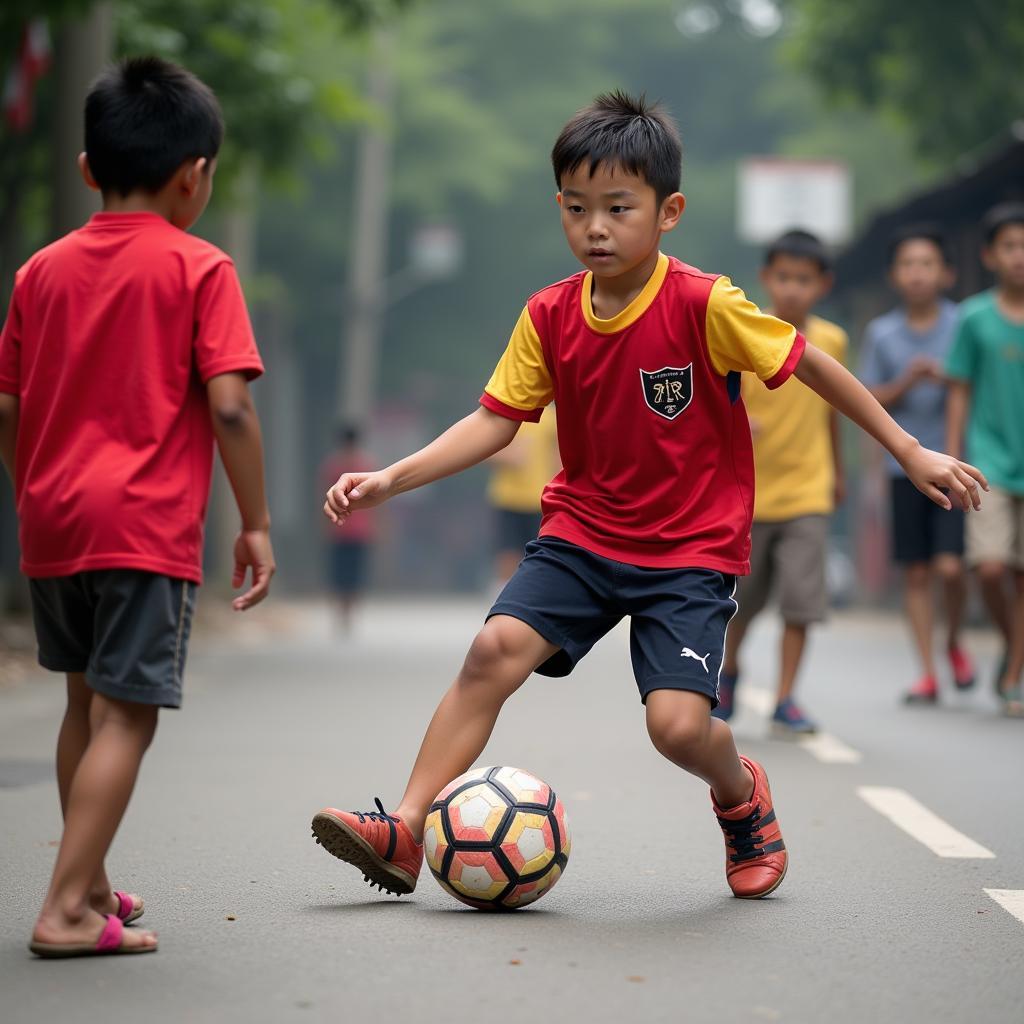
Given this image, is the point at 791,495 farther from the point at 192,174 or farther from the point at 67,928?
the point at 67,928

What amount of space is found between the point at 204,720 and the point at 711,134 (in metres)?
42.4

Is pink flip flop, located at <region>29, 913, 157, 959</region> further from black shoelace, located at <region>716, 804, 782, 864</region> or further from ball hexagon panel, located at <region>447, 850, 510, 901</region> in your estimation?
black shoelace, located at <region>716, 804, 782, 864</region>

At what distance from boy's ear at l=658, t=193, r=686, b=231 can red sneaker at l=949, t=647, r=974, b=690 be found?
19.3 feet

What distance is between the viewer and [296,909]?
4.78m

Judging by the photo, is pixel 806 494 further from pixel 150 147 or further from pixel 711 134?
pixel 711 134

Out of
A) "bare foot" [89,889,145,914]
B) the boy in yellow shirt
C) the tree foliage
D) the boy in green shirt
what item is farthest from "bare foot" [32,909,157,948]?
the tree foliage

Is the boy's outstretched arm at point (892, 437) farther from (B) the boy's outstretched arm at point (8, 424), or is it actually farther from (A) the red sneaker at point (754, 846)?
(B) the boy's outstretched arm at point (8, 424)

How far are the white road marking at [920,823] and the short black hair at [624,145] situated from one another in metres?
Answer: 2.06

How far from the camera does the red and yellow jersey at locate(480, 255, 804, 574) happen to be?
489cm

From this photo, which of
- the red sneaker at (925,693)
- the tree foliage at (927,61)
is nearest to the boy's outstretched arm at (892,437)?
the red sneaker at (925,693)

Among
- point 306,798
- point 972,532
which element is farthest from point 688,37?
point 306,798

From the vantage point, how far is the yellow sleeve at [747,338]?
4781 mm

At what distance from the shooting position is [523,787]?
4926 mm

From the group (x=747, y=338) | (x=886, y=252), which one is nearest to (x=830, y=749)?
(x=747, y=338)
